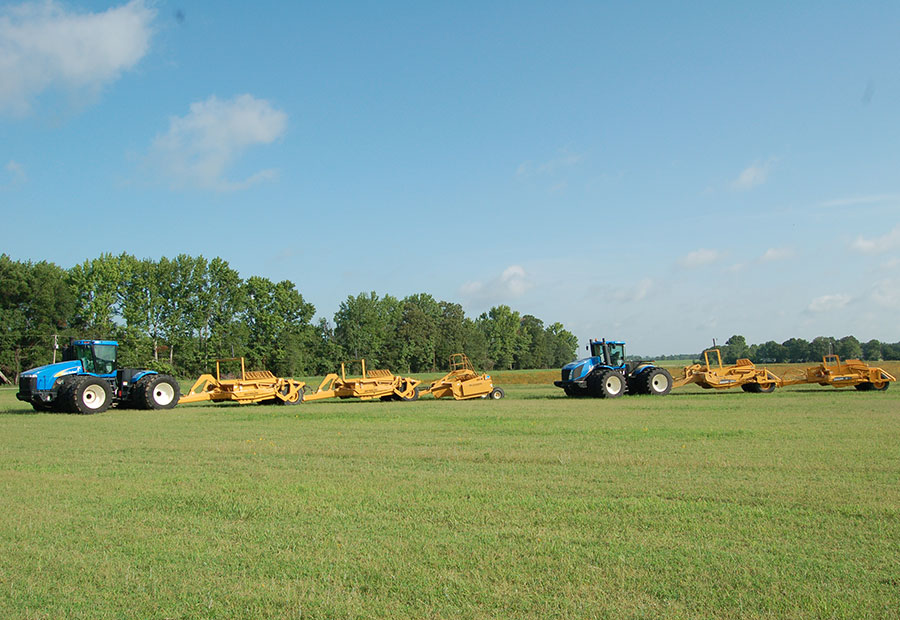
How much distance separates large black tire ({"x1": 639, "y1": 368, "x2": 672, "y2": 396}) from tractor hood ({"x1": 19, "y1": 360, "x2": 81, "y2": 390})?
20.2 meters

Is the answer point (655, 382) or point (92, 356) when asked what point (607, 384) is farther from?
point (92, 356)

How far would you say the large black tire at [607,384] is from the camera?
82.2ft

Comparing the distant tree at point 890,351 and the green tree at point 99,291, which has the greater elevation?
the green tree at point 99,291

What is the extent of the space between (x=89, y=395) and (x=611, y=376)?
1803 cm

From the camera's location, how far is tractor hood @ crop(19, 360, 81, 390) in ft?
71.0

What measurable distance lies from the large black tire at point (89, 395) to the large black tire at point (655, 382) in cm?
1901

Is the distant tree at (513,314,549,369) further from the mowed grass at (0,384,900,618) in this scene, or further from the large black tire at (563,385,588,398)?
the mowed grass at (0,384,900,618)

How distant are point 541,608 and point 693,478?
15.3 feet

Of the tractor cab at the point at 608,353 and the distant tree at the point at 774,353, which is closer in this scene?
the tractor cab at the point at 608,353

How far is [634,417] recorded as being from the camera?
16.6m

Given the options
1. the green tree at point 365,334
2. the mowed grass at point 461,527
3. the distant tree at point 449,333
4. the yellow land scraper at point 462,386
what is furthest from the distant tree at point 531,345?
the mowed grass at point 461,527

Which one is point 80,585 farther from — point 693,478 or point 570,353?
point 570,353

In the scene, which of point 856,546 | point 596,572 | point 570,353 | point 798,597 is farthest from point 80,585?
point 570,353

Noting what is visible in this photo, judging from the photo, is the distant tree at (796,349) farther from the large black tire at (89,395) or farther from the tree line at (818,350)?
the large black tire at (89,395)
